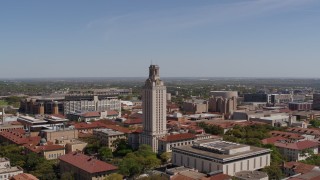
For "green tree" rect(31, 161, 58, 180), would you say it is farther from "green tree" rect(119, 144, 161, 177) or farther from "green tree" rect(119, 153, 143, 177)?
"green tree" rect(119, 144, 161, 177)

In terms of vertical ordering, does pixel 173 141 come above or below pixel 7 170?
above

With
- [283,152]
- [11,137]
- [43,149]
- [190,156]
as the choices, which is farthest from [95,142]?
[283,152]

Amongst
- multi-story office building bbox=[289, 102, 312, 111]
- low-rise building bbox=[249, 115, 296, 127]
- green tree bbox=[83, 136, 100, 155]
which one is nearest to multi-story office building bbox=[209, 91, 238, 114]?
low-rise building bbox=[249, 115, 296, 127]

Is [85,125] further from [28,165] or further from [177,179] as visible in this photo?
[177,179]

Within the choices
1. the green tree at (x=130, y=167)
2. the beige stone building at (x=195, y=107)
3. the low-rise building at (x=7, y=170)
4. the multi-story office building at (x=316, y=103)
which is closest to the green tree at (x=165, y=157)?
the green tree at (x=130, y=167)

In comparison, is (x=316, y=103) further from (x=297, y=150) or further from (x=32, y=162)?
(x=32, y=162)

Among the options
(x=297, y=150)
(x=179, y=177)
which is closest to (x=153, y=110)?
(x=297, y=150)
